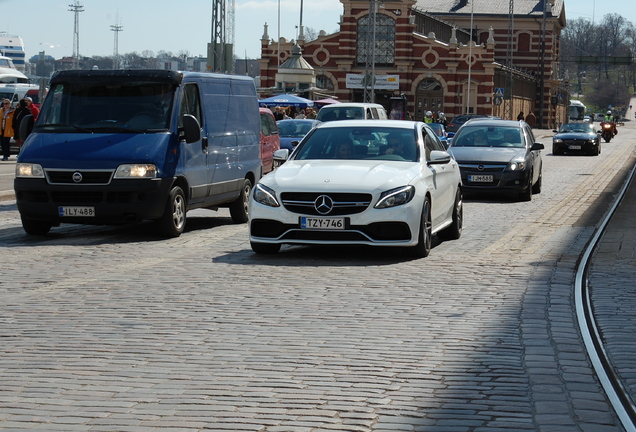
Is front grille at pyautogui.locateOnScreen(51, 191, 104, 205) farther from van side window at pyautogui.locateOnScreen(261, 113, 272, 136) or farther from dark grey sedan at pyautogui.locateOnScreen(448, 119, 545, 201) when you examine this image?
van side window at pyautogui.locateOnScreen(261, 113, 272, 136)

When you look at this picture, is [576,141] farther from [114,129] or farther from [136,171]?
[136,171]

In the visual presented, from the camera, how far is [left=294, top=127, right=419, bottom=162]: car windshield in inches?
528

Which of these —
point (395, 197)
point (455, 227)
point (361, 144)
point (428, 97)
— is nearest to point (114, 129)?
point (361, 144)

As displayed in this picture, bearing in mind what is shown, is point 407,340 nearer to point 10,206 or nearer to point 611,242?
point 611,242

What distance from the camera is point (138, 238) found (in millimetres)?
14516

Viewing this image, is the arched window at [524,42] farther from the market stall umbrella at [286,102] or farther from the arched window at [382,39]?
the market stall umbrella at [286,102]

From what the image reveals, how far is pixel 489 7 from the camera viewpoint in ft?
362

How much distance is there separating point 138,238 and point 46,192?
4.09 ft

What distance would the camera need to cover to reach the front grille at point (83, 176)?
14.0 metres

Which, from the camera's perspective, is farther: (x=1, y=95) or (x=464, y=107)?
(x=464, y=107)

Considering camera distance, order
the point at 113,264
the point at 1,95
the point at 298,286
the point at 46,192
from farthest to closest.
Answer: the point at 1,95 → the point at 46,192 → the point at 113,264 → the point at 298,286

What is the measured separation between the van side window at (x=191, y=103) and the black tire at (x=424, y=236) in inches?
148

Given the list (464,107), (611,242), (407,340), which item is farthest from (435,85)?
(407,340)

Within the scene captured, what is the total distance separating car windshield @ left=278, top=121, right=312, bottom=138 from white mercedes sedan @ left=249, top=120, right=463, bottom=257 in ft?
63.6
